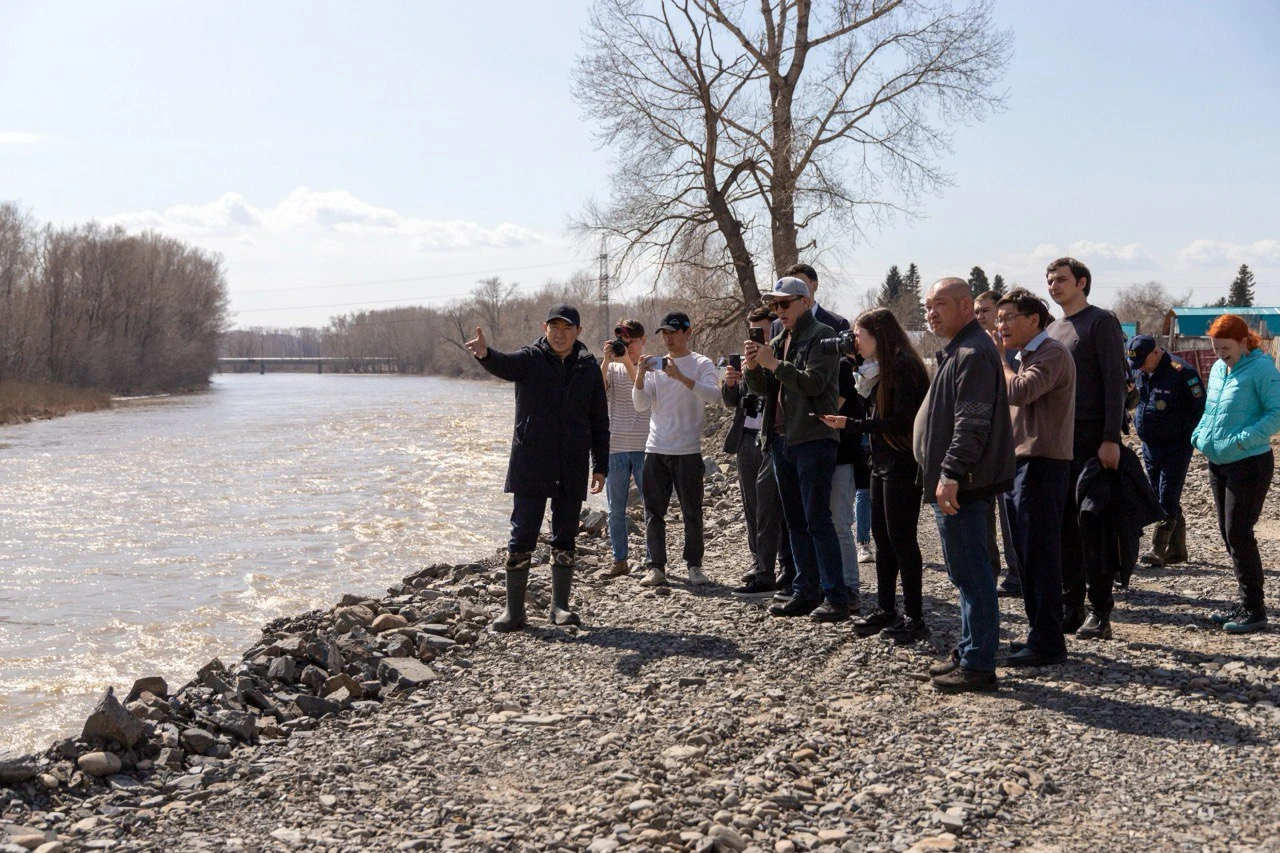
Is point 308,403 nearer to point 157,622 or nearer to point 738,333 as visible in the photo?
point 738,333

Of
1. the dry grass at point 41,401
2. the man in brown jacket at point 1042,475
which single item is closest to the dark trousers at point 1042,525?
the man in brown jacket at point 1042,475

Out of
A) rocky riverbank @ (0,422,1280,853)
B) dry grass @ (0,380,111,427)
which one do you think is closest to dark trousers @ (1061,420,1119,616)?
rocky riverbank @ (0,422,1280,853)

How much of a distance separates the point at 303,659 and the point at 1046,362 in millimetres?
4780

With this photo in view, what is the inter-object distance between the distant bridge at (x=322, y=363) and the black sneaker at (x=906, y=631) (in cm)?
16105

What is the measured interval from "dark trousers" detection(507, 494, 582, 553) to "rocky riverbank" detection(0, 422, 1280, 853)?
61cm

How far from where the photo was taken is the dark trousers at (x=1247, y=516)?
5.92m

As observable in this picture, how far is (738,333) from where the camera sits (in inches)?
994

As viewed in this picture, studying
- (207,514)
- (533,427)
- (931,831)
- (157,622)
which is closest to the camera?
(931,831)

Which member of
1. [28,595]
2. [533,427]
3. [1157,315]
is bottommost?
[28,595]

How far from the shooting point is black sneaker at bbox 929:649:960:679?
5.22 m

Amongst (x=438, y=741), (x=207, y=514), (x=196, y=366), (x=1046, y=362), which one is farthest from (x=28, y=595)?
(x=196, y=366)

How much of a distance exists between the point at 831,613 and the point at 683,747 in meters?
2.13

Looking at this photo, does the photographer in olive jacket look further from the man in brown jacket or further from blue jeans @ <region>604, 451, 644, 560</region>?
the man in brown jacket

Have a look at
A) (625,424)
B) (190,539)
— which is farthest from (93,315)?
(625,424)
